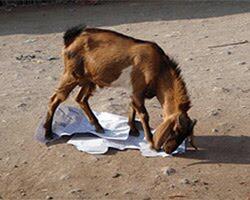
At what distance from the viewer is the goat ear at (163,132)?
6.16 metres

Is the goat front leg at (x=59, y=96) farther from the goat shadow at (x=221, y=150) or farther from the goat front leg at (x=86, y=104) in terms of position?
the goat shadow at (x=221, y=150)

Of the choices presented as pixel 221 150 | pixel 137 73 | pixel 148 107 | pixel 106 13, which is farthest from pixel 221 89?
pixel 106 13

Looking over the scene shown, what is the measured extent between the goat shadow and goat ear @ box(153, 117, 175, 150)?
28cm

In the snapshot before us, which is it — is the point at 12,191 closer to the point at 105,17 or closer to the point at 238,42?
the point at 238,42

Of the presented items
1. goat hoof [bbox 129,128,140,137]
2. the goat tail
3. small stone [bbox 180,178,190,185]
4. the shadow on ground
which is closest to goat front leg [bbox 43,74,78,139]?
the goat tail

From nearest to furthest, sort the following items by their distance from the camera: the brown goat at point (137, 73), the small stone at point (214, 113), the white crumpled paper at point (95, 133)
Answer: the brown goat at point (137, 73), the white crumpled paper at point (95, 133), the small stone at point (214, 113)

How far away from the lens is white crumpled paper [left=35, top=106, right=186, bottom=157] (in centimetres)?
652

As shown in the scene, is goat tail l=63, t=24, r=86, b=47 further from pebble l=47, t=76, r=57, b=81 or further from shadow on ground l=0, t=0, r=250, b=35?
shadow on ground l=0, t=0, r=250, b=35

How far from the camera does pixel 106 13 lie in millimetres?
12125

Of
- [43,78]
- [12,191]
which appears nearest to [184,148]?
[12,191]

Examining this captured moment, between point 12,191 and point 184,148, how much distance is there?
157 cm

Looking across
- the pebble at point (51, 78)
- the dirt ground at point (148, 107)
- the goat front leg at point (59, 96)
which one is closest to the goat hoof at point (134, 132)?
the dirt ground at point (148, 107)

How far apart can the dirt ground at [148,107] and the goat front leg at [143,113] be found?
0.18 m

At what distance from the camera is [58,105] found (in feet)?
22.2
